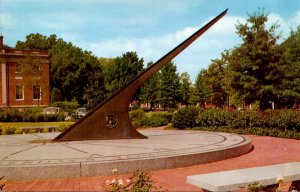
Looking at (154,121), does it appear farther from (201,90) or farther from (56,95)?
(56,95)

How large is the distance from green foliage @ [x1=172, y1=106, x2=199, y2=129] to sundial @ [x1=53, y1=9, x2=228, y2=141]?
763cm

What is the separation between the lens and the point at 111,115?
1057 centimetres

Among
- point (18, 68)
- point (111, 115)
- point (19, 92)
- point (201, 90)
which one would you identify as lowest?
point (111, 115)

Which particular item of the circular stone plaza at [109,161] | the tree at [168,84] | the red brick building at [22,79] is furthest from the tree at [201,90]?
the circular stone plaza at [109,161]

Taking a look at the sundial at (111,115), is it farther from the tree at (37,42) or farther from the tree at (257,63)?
the tree at (37,42)

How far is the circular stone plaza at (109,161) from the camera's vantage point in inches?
265

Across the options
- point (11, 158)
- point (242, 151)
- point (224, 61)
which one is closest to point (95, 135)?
point (11, 158)

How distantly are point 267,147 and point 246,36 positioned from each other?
536 inches

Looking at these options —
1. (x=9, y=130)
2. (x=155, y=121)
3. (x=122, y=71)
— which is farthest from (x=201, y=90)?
(x=9, y=130)

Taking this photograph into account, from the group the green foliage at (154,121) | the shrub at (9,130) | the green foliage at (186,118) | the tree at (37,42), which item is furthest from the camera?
the tree at (37,42)

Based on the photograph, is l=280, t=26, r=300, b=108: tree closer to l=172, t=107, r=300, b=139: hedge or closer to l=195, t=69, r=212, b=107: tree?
l=172, t=107, r=300, b=139: hedge

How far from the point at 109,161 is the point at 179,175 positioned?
1502mm

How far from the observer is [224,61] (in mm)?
39375

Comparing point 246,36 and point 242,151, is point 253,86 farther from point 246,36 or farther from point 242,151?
point 242,151
